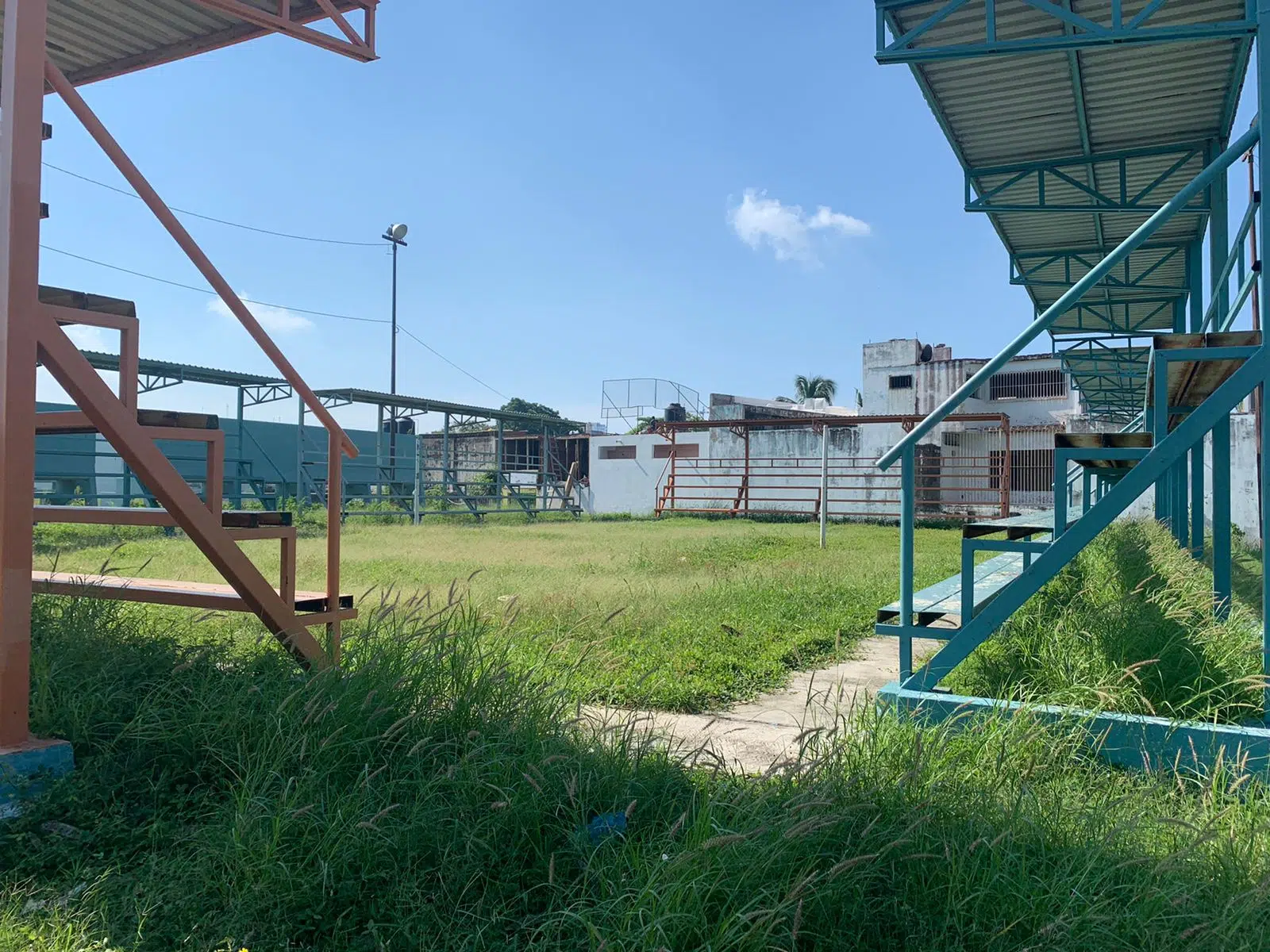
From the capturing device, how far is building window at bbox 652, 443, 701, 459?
1129 inches

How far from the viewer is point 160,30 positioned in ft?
16.7

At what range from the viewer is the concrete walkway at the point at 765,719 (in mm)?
3430

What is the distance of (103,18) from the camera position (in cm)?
491

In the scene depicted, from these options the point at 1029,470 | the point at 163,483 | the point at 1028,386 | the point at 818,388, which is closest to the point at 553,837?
the point at 163,483

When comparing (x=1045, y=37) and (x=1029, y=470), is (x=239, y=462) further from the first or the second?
(x=1029, y=470)

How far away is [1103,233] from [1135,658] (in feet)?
25.7

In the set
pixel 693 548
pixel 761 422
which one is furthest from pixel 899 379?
pixel 693 548

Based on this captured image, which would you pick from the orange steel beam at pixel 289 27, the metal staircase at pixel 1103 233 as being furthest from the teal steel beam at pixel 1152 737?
the orange steel beam at pixel 289 27

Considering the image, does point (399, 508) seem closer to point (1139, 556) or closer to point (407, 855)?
point (1139, 556)

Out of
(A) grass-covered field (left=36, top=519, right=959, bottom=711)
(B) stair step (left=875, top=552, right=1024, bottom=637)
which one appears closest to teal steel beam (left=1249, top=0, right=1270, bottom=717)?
(B) stair step (left=875, top=552, right=1024, bottom=637)

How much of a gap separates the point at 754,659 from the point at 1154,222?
3.05 metres

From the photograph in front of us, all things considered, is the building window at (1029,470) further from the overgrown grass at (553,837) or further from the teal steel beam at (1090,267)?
the overgrown grass at (553,837)

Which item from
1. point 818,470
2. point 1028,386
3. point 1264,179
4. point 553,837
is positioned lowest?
point 553,837

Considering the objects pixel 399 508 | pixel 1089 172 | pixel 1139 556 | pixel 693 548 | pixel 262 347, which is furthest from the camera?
pixel 399 508
